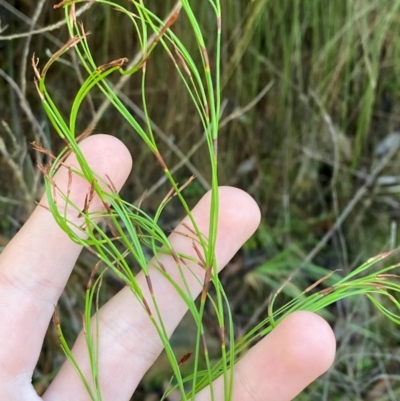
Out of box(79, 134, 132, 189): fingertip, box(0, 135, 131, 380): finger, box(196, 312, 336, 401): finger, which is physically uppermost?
box(79, 134, 132, 189): fingertip

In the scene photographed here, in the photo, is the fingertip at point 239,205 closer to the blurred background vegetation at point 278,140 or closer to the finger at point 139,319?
the finger at point 139,319

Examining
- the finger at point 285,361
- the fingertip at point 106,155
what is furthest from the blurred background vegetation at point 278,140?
the finger at point 285,361

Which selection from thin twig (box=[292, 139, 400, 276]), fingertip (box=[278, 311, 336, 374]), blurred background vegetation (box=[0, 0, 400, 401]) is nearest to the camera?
fingertip (box=[278, 311, 336, 374])

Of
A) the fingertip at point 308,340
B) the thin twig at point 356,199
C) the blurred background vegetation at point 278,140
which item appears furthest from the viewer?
the thin twig at point 356,199

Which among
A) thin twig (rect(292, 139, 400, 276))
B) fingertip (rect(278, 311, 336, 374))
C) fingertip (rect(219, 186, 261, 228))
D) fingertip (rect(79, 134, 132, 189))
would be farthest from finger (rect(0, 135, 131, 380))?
thin twig (rect(292, 139, 400, 276))

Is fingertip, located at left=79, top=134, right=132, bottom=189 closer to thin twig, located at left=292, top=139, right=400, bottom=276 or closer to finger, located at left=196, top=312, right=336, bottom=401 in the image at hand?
finger, located at left=196, top=312, right=336, bottom=401

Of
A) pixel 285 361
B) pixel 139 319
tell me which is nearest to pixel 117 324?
pixel 139 319

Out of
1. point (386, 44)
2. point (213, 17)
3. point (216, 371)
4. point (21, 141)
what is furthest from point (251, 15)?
point (216, 371)

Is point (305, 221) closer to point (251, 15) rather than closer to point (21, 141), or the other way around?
point (251, 15)
